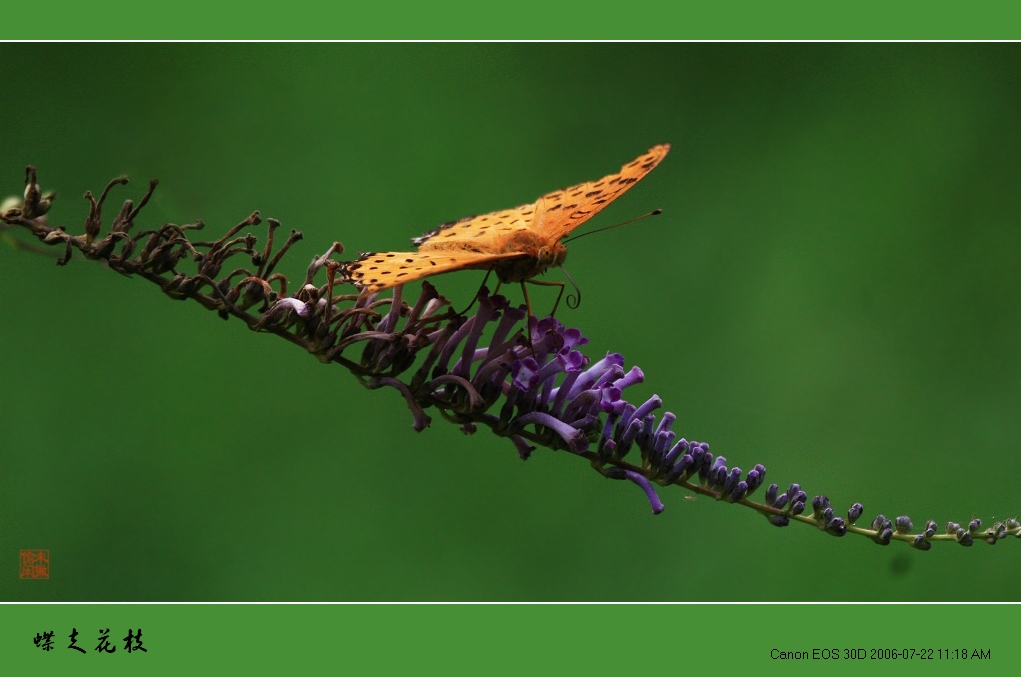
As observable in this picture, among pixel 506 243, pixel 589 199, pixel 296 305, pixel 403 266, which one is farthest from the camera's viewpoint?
pixel 589 199

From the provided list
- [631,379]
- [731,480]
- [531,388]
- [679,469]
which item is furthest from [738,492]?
[531,388]

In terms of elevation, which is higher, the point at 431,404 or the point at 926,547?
the point at 431,404

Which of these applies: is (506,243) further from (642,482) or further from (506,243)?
(642,482)

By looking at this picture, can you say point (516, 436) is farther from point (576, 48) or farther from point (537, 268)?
point (576, 48)

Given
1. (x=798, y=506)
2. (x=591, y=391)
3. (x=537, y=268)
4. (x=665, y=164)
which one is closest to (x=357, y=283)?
(x=537, y=268)

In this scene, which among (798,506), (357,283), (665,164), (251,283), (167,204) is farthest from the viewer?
(665,164)

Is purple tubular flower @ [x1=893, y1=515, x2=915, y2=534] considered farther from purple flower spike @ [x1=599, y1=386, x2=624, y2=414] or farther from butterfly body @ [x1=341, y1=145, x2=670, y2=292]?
butterfly body @ [x1=341, y1=145, x2=670, y2=292]

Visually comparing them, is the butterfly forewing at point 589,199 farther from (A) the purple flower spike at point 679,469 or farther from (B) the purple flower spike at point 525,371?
(A) the purple flower spike at point 679,469

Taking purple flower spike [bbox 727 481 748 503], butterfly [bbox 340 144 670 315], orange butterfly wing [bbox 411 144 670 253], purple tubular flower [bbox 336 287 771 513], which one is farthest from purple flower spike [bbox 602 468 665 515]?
orange butterfly wing [bbox 411 144 670 253]
